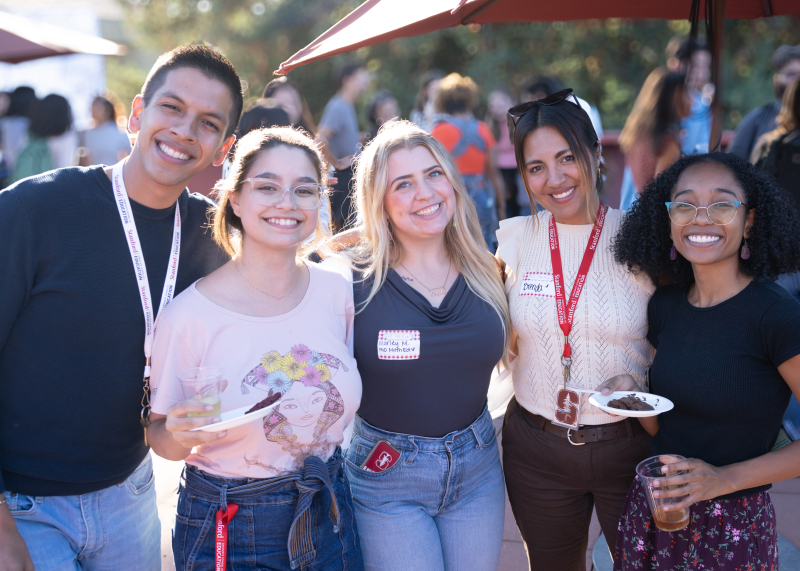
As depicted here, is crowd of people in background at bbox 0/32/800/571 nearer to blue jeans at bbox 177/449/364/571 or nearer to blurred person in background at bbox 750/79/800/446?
blue jeans at bbox 177/449/364/571

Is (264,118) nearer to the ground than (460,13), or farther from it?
nearer to the ground

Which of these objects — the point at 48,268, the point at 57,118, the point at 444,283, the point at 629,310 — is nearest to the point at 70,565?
the point at 48,268

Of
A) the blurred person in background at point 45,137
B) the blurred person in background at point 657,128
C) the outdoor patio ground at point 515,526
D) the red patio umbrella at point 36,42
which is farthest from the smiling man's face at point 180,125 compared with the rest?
the red patio umbrella at point 36,42

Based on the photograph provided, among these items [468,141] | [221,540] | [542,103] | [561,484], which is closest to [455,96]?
[468,141]

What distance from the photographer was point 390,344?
2.49 meters

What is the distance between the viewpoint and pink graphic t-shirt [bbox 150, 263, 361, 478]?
215cm

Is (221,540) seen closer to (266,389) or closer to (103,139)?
(266,389)

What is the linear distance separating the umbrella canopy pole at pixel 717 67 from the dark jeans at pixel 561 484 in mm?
1586

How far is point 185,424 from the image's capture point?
1892 millimetres

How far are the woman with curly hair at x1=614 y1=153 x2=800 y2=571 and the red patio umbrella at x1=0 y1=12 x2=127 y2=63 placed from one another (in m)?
10.6

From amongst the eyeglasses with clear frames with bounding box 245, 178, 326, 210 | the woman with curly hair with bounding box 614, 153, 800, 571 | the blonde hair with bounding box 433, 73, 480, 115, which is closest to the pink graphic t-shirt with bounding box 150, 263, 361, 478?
the eyeglasses with clear frames with bounding box 245, 178, 326, 210

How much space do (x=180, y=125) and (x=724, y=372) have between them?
2.09 m

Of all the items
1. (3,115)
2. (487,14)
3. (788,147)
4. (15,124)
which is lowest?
(788,147)

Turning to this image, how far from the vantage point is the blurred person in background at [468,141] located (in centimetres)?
664
